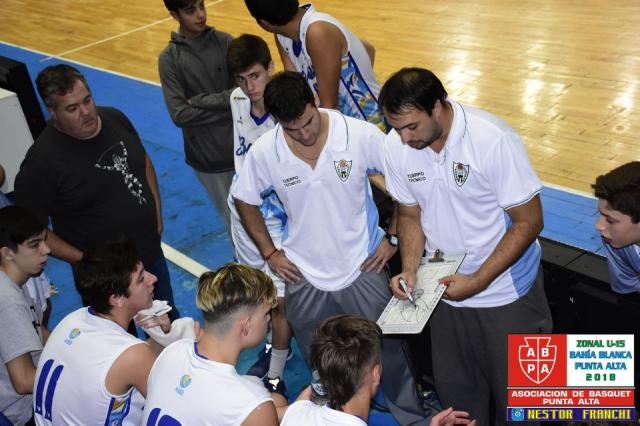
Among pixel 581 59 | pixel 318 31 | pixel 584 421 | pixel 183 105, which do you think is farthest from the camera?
pixel 581 59

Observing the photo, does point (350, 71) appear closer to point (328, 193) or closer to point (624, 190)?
point (328, 193)

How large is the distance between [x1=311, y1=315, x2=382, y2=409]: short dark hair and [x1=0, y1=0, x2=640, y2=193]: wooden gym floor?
4384 mm

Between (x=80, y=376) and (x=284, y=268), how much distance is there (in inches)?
52.2

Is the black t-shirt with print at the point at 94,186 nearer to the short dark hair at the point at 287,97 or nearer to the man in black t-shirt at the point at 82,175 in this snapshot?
the man in black t-shirt at the point at 82,175

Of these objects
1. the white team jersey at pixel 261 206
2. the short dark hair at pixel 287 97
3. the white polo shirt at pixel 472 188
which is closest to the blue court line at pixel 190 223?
the white team jersey at pixel 261 206

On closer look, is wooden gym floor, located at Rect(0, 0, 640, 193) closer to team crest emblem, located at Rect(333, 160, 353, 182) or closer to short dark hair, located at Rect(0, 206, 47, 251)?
team crest emblem, located at Rect(333, 160, 353, 182)

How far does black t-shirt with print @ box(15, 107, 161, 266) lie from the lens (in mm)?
4387

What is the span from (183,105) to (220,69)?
1.35 ft

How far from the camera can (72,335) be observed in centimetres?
351

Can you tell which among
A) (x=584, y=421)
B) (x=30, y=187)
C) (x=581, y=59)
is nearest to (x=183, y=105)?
(x=30, y=187)

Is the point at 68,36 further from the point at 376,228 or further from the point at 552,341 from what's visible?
the point at 552,341

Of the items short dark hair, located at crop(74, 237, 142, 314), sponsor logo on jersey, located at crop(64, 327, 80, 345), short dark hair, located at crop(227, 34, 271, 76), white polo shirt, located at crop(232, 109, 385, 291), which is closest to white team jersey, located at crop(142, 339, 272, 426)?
sponsor logo on jersey, located at crop(64, 327, 80, 345)

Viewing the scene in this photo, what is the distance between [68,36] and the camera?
49.0 ft

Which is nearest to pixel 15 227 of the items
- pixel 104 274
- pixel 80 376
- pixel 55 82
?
pixel 104 274
